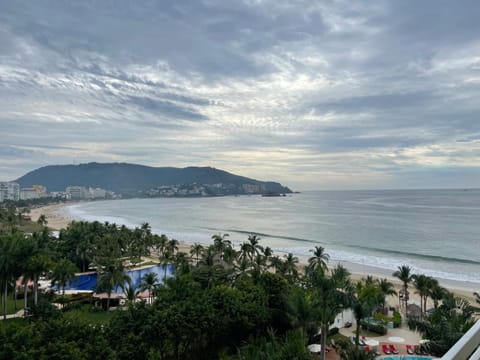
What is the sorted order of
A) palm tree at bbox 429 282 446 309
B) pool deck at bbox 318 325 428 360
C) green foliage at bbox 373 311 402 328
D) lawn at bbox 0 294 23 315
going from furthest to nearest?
lawn at bbox 0 294 23 315
palm tree at bbox 429 282 446 309
green foliage at bbox 373 311 402 328
pool deck at bbox 318 325 428 360

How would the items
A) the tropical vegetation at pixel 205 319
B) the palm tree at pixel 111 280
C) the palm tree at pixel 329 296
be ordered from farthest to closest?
1. the palm tree at pixel 111 280
2. the palm tree at pixel 329 296
3. the tropical vegetation at pixel 205 319

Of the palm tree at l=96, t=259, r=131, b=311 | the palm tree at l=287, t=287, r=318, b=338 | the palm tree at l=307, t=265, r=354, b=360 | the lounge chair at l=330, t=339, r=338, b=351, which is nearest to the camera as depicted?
the palm tree at l=307, t=265, r=354, b=360

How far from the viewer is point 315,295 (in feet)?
54.1

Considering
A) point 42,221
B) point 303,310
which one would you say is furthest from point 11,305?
point 42,221

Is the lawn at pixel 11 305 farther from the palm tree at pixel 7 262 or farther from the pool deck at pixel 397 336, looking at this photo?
the pool deck at pixel 397 336

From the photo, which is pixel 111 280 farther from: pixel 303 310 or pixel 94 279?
pixel 303 310

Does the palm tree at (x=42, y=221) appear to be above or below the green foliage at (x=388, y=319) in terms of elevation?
above

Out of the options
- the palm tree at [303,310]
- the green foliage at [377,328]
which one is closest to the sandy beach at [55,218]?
the green foliage at [377,328]

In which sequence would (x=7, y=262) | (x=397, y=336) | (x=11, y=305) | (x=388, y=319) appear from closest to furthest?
(x=7, y=262)
(x=397, y=336)
(x=388, y=319)
(x=11, y=305)

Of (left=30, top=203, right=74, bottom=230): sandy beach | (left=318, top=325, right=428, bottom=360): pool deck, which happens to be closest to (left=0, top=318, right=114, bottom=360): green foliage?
(left=318, top=325, right=428, bottom=360): pool deck

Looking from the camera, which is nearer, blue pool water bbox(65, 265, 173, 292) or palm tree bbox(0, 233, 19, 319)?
palm tree bbox(0, 233, 19, 319)

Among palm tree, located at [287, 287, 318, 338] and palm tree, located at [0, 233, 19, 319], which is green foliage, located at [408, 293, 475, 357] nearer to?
palm tree, located at [287, 287, 318, 338]

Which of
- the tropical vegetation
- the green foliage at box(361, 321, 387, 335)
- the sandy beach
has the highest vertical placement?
the tropical vegetation

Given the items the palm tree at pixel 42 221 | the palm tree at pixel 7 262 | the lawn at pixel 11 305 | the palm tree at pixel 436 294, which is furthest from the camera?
the palm tree at pixel 42 221
